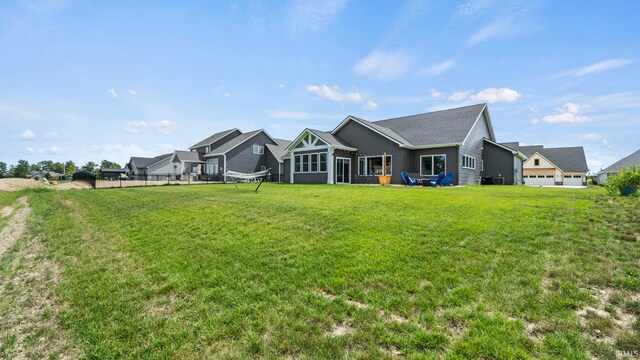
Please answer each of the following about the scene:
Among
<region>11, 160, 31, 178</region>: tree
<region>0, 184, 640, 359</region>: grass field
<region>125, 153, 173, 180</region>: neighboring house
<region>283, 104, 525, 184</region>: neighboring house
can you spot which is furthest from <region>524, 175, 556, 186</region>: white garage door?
<region>11, 160, 31, 178</region>: tree

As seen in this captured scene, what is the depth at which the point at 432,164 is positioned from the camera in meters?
20.4

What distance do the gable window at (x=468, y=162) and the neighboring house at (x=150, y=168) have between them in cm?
4064

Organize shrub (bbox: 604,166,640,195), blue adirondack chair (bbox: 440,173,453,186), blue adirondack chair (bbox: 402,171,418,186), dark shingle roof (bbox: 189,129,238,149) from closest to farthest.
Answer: shrub (bbox: 604,166,640,195) → blue adirondack chair (bbox: 440,173,453,186) → blue adirondack chair (bbox: 402,171,418,186) → dark shingle roof (bbox: 189,129,238,149)

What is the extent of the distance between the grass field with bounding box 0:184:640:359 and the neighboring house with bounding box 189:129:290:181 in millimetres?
28005

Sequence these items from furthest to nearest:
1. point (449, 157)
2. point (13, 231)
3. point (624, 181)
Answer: point (449, 157), point (624, 181), point (13, 231)

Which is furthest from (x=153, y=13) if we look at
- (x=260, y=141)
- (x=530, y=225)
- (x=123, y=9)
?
(x=260, y=141)

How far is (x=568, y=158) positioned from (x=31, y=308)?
53751 mm

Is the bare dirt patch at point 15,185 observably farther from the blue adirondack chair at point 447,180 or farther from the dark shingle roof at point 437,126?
the blue adirondack chair at point 447,180

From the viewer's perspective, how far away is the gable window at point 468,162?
66.3 feet

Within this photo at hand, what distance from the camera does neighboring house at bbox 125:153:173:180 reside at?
44.8 meters

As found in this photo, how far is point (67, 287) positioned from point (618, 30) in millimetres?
17479

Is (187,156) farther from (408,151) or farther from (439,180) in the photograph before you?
(439,180)

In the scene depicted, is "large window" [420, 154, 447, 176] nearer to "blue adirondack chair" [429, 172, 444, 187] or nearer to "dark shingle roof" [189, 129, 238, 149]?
"blue adirondack chair" [429, 172, 444, 187]

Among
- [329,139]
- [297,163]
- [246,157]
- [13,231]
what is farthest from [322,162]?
[246,157]
